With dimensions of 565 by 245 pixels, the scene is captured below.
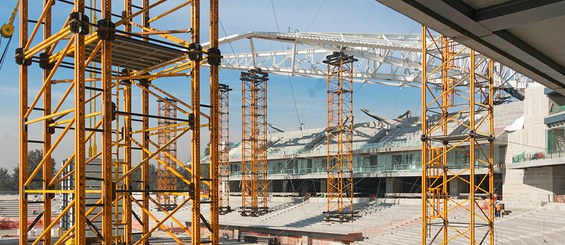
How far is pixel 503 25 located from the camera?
782 cm

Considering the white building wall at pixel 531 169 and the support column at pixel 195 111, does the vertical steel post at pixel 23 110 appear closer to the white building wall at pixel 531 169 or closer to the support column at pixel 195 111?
the support column at pixel 195 111

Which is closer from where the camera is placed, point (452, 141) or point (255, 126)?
point (452, 141)

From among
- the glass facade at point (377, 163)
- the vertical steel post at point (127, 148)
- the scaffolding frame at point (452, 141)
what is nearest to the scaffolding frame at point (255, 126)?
the glass facade at point (377, 163)

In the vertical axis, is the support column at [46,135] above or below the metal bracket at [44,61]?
below

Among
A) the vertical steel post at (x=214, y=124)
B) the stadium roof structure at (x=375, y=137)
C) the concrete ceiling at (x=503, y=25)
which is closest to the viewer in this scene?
the concrete ceiling at (x=503, y=25)

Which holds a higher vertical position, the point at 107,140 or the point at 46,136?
the point at 46,136

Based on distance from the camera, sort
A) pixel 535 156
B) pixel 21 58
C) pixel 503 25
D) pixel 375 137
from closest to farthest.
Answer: pixel 503 25 < pixel 21 58 < pixel 535 156 < pixel 375 137

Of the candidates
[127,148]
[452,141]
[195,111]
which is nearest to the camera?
[195,111]

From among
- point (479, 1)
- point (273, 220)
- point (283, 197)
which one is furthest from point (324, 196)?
point (479, 1)

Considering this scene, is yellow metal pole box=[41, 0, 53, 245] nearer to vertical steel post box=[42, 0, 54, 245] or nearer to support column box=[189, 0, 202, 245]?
vertical steel post box=[42, 0, 54, 245]

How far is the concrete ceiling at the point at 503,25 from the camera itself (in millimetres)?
7190

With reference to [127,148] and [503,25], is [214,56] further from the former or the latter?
[503,25]

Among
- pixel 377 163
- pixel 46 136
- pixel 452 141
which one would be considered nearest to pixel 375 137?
pixel 377 163

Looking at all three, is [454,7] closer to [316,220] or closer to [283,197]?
[316,220]
